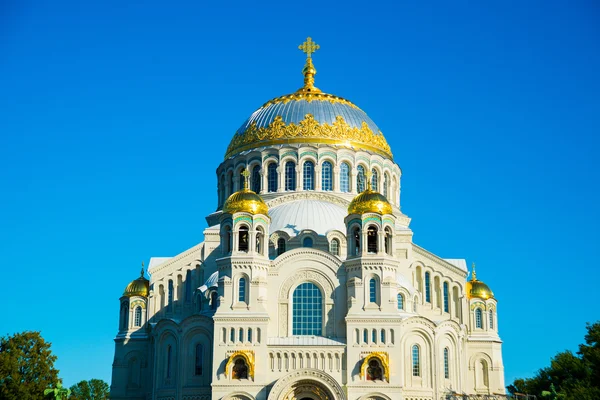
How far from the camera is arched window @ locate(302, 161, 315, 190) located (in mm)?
47094

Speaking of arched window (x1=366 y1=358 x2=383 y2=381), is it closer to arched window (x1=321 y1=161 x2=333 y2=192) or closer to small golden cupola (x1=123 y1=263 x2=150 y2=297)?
arched window (x1=321 y1=161 x2=333 y2=192)

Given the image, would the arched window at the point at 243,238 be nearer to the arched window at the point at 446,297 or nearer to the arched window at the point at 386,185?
the arched window at the point at 446,297

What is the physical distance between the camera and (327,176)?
47.4m

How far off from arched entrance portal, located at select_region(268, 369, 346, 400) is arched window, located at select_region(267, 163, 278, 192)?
13120 millimetres

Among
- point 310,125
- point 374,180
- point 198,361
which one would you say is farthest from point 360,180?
point 198,361

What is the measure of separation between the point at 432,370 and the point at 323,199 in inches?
423

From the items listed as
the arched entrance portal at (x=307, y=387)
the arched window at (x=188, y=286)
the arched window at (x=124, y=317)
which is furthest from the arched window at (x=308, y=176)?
the arched entrance portal at (x=307, y=387)

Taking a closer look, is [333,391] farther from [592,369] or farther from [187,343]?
[592,369]

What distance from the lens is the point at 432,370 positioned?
39500 mm

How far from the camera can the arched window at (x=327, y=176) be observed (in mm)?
47125

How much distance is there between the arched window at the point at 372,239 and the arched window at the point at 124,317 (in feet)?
43.9

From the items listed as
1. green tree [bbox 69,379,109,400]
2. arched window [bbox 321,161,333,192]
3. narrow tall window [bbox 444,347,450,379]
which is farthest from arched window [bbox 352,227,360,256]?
green tree [bbox 69,379,109,400]

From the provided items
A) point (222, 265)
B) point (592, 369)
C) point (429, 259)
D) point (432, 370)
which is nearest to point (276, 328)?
point (222, 265)

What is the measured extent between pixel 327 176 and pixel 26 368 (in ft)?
57.9
